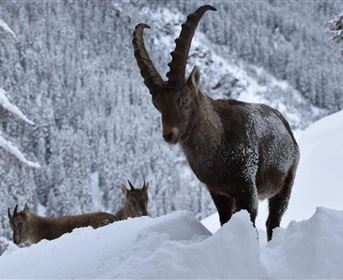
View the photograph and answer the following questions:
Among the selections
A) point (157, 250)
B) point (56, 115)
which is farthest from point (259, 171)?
point (56, 115)

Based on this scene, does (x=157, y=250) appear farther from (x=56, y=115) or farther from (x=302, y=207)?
(x=56, y=115)

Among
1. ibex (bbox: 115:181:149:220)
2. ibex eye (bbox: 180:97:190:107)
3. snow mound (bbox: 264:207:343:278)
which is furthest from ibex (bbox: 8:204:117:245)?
snow mound (bbox: 264:207:343:278)

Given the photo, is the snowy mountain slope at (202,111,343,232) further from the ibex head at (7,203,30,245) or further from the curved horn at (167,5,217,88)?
the curved horn at (167,5,217,88)

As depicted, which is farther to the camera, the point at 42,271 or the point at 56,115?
the point at 56,115

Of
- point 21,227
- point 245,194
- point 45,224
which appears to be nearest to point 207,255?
point 245,194

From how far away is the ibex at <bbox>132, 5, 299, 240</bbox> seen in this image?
18.8 ft

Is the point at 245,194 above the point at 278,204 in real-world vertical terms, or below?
above

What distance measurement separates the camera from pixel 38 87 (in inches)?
7288

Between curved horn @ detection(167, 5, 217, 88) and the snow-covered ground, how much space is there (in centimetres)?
137

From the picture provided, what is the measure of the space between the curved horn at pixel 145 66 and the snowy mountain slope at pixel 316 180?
21.4ft

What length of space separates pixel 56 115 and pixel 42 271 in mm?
177918

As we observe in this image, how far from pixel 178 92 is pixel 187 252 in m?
1.91

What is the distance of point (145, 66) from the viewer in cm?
609

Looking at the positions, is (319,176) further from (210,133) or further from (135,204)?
(210,133)
